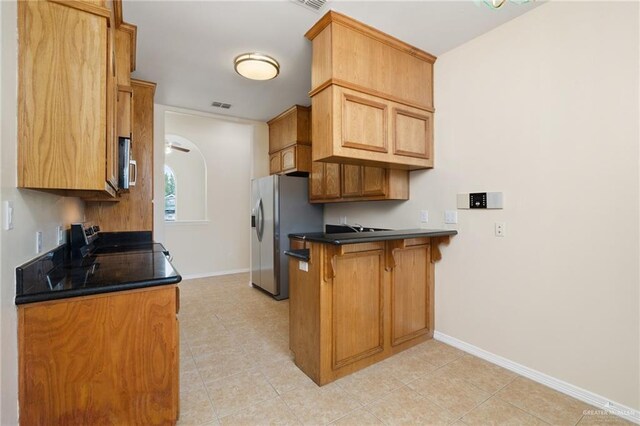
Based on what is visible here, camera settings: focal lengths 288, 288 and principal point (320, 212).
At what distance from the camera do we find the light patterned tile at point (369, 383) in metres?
1.88

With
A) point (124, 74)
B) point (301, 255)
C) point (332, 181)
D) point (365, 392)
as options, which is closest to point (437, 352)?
point (365, 392)

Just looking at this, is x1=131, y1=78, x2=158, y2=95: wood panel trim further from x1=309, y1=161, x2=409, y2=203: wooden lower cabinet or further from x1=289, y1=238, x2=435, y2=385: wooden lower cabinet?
x1=289, y1=238, x2=435, y2=385: wooden lower cabinet

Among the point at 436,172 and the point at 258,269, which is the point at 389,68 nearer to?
the point at 436,172

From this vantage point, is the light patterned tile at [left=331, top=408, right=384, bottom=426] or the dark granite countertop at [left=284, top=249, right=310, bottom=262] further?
the dark granite countertop at [left=284, top=249, right=310, bottom=262]

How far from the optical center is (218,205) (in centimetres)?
546

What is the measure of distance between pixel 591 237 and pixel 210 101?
159 inches

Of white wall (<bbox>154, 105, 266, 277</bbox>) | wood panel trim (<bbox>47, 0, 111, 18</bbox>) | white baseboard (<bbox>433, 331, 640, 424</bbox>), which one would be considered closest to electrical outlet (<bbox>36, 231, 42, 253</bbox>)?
wood panel trim (<bbox>47, 0, 111, 18</bbox>)

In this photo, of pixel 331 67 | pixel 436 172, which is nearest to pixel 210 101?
pixel 331 67

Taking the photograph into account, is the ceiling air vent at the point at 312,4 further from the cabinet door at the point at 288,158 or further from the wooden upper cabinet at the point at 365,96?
the cabinet door at the point at 288,158

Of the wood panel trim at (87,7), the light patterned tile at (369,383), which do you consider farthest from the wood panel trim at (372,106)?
the light patterned tile at (369,383)

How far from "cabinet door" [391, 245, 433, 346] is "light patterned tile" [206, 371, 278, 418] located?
3.55ft

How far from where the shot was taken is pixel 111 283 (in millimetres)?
1351

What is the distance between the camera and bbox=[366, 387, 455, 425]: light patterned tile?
5.42 feet

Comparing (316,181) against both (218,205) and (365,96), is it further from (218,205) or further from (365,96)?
(218,205)
